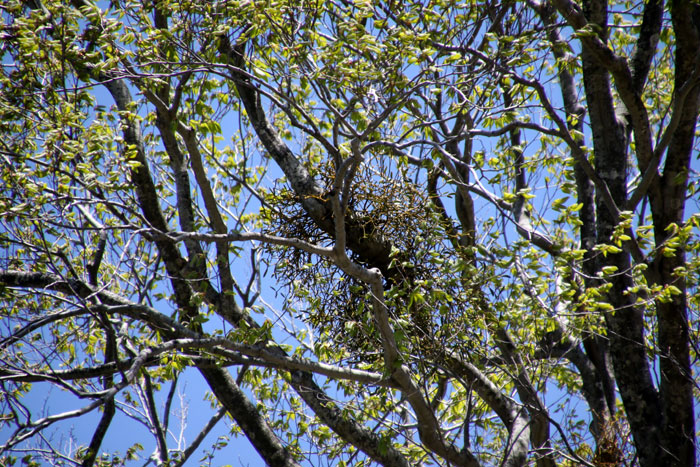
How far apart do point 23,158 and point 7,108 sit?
1.40ft

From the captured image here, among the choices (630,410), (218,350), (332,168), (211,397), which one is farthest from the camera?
(211,397)

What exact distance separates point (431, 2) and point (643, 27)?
1.63 meters

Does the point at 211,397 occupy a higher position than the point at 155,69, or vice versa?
the point at 155,69

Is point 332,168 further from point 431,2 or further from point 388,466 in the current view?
point 388,466

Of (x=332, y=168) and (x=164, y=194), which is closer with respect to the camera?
(x=332, y=168)

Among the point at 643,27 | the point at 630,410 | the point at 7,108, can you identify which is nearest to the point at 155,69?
the point at 7,108

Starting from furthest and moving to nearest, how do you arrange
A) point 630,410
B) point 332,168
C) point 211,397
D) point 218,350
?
point 211,397 < point 630,410 < point 332,168 < point 218,350

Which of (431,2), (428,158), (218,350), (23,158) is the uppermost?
(23,158)

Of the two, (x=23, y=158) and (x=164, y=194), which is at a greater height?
(x=164, y=194)

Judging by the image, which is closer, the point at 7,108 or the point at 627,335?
the point at 7,108

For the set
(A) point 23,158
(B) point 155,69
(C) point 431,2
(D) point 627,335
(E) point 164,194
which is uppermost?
(E) point 164,194

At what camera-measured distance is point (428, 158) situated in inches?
160

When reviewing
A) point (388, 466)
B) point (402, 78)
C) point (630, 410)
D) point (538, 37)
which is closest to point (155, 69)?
point (402, 78)

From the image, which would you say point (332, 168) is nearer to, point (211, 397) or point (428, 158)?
point (428, 158)
